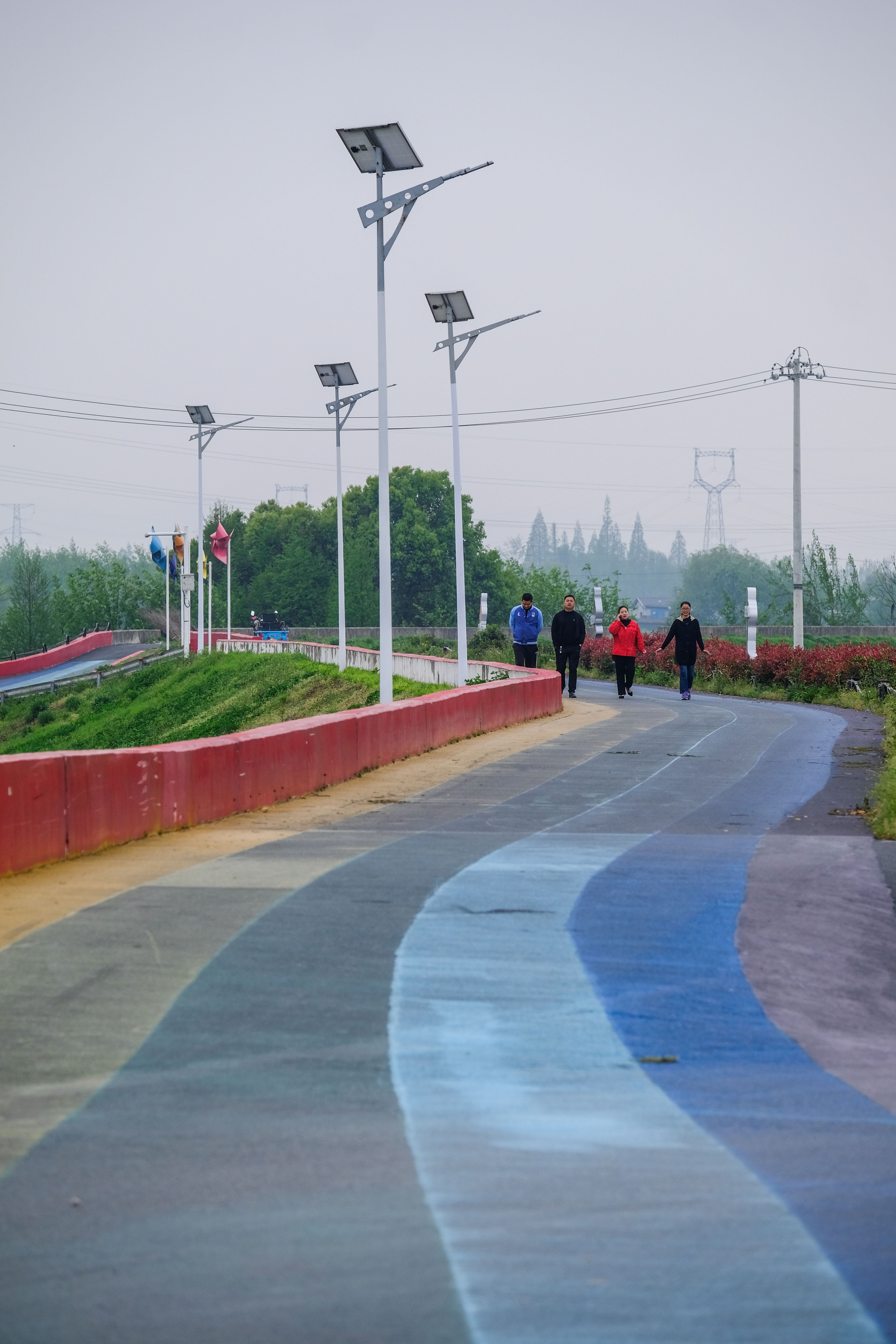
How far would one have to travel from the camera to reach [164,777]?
12.4m

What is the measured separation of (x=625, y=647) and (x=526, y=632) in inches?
77.5

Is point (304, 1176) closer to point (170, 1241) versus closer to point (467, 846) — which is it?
point (170, 1241)

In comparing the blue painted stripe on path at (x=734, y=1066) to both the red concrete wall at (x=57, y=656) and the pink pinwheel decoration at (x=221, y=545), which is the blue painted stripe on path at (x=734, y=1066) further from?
the red concrete wall at (x=57, y=656)

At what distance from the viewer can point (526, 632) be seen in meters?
29.6

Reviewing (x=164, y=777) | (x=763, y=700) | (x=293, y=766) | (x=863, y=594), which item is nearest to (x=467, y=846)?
(x=164, y=777)

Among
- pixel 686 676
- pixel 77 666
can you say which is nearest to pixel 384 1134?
pixel 686 676

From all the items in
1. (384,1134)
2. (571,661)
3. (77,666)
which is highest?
(571,661)

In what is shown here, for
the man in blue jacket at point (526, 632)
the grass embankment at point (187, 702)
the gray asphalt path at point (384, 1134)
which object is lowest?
the grass embankment at point (187, 702)

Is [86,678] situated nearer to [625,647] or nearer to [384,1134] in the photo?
[625,647]

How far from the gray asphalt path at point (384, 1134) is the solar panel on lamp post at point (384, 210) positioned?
12.1 m

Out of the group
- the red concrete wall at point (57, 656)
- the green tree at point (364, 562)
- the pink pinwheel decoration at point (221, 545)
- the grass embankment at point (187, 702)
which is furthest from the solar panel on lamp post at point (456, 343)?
the green tree at point (364, 562)

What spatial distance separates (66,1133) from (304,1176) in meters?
0.92

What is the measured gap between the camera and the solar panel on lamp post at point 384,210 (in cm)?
2133

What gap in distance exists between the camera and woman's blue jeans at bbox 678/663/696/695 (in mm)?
29484
